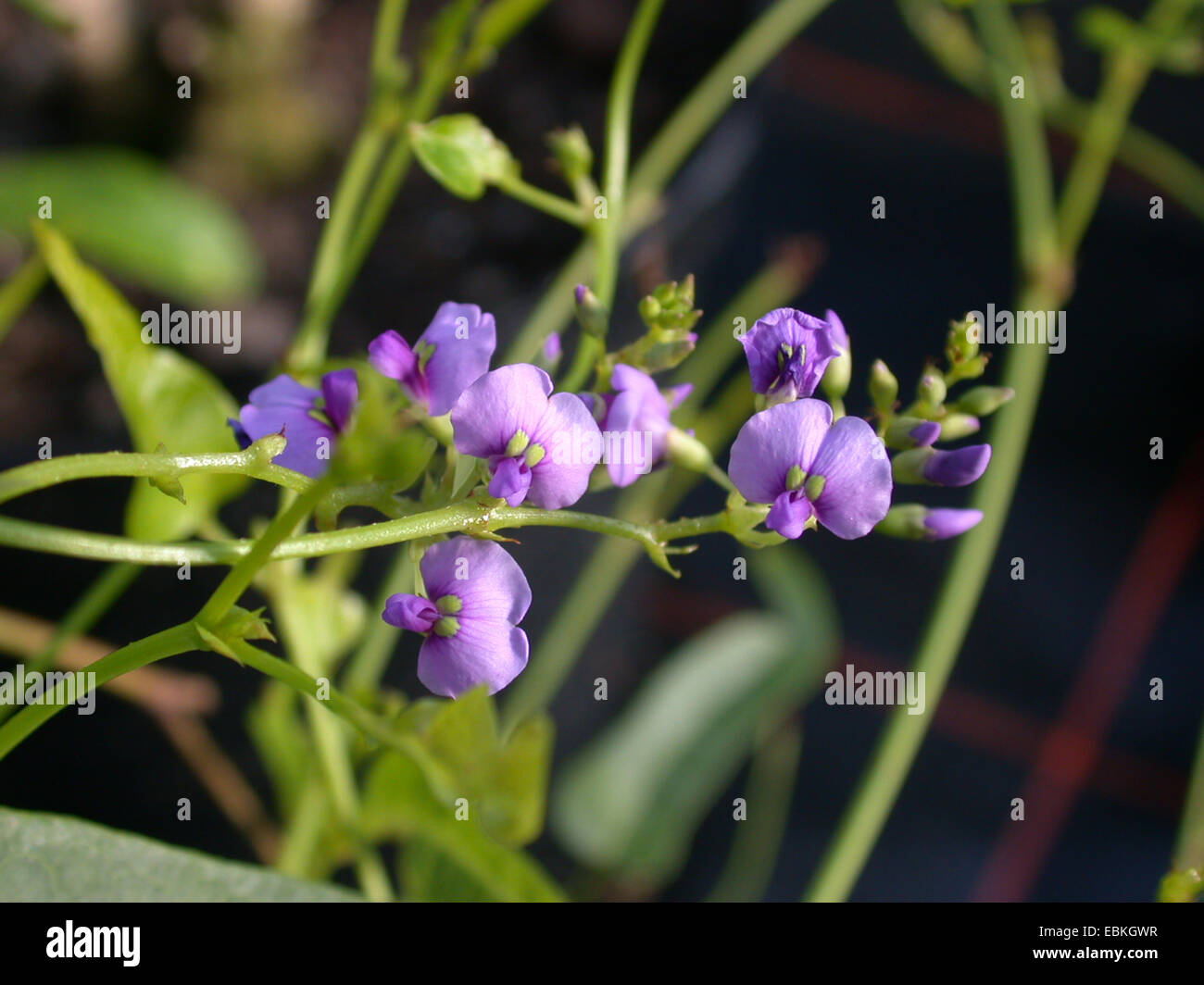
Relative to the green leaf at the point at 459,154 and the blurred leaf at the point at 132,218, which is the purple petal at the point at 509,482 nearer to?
the green leaf at the point at 459,154

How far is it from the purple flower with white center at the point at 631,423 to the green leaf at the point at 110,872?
0.58 feet

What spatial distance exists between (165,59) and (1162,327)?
0.98 metres

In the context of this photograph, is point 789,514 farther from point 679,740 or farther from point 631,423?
point 679,740

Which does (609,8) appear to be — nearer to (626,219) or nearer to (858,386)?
(858,386)

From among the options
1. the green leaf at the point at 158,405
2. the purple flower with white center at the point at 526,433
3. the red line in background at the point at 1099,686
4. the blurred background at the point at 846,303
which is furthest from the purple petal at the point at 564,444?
the red line in background at the point at 1099,686

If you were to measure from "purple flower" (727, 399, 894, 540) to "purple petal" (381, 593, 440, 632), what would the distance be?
3.3 inches

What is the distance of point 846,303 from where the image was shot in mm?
1203

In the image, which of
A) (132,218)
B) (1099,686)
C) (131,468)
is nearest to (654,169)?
(132,218)

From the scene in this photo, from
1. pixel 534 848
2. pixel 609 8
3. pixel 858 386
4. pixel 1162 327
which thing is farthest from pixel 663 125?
pixel 534 848

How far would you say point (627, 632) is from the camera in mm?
1056

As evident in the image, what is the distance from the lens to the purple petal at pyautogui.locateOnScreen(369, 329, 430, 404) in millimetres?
303

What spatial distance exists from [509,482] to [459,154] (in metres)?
0.16

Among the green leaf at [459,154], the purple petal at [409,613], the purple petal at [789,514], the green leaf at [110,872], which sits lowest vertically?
the green leaf at [110,872]

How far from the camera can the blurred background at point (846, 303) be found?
0.98 metres
